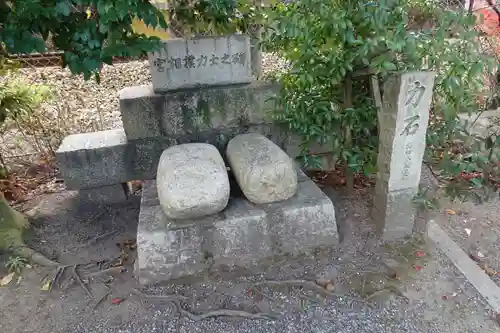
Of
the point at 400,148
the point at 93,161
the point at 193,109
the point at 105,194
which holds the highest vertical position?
the point at 193,109

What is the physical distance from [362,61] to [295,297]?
64.5 inches

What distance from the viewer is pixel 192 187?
2.34m

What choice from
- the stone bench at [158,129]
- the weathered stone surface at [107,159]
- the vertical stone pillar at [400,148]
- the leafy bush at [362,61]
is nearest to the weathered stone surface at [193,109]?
the stone bench at [158,129]

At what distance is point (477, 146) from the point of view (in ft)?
9.43

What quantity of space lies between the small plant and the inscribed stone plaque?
168 cm

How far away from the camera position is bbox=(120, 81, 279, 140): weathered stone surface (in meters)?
3.16

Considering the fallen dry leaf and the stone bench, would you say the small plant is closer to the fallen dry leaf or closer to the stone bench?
the fallen dry leaf

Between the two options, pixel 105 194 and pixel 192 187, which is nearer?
pixel 192 187

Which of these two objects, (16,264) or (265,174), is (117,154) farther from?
(265,174)

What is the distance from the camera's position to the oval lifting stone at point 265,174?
2502mm

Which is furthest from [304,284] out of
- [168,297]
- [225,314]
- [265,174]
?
[168,297]

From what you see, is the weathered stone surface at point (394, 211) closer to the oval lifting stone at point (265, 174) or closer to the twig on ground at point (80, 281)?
the oval lifting stone at point (265, 174)

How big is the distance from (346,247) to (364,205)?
59 cm

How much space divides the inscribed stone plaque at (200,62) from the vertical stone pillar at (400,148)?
1260 millimetres
